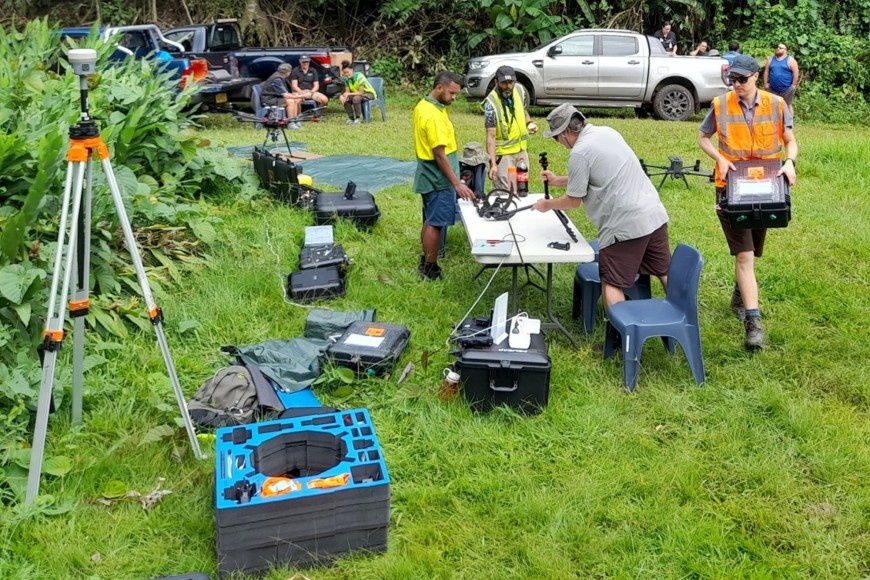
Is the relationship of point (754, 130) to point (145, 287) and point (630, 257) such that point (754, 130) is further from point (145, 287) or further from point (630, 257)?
point (145, 287)

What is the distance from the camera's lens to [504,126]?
689 cm

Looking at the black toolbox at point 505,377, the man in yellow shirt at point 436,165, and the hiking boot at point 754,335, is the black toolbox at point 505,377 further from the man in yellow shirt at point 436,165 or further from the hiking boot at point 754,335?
the man in yellow shirt at point 436,165

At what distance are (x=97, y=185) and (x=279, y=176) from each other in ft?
9.01

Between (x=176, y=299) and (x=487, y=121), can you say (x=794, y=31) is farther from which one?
(x=176, y=299)

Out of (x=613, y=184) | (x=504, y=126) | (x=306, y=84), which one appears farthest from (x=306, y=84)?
(x=613, y=184)

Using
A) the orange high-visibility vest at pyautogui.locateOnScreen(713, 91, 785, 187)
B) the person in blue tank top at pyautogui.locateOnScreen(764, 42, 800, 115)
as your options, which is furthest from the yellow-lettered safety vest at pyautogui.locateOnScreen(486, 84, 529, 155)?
the person in blue tank top at pyautogui.locateOnScreen(764, 42, 800, 115)

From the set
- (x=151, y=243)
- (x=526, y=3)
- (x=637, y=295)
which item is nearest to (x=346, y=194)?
(x=151, y=243)

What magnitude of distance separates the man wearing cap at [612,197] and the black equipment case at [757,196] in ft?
1.42

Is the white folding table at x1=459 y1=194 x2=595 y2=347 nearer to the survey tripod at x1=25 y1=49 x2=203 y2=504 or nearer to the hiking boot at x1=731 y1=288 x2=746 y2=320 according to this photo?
the hiking boot at x1=731 y1=288 x2=746 y2=320

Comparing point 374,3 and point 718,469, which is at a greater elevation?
point 374,3

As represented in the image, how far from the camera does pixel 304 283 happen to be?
19.0 ft

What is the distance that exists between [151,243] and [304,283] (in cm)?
125

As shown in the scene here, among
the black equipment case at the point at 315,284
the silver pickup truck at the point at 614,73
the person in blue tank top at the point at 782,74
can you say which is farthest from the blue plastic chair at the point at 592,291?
the silver pickup truck at the point at 614,73

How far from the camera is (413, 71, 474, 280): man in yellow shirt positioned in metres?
5.68
